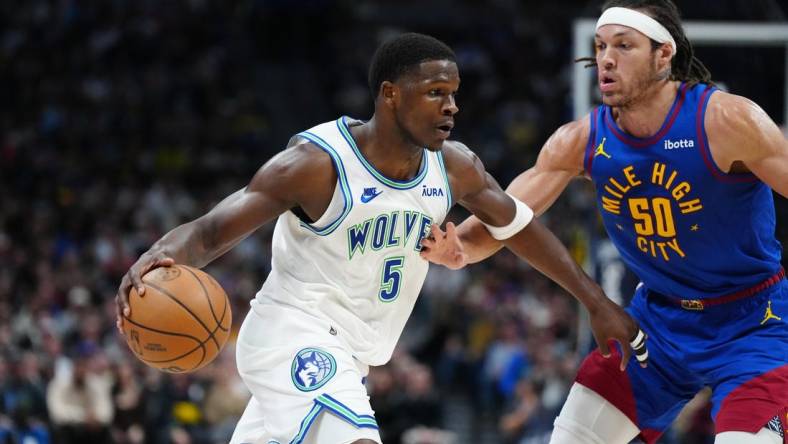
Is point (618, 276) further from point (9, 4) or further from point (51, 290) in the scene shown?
point (9, 4)

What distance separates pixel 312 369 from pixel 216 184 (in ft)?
41.4

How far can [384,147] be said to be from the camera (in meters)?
4.86

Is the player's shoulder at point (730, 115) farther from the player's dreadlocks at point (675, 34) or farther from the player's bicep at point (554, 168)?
the player's bicep at point (554, 168)

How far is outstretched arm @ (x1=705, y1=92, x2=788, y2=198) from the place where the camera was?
4.72 metres

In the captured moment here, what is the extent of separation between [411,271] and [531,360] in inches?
327

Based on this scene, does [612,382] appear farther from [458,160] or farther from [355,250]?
[355,250]

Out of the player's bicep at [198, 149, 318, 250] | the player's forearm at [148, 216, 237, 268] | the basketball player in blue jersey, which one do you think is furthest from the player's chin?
the player's forearm at [148, 216, 237, 268]

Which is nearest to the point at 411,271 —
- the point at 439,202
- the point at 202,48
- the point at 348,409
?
the point at 439,202

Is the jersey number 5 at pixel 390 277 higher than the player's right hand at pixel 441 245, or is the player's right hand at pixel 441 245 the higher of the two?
the player's right hand at pixel 441 245

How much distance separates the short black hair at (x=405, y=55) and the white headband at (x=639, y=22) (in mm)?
791

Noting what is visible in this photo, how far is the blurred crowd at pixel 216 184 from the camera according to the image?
1073 cm

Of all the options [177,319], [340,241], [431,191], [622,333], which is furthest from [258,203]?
[622,333]

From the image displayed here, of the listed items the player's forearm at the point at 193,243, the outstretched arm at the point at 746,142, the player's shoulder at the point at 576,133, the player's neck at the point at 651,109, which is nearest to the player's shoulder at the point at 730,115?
the outstretched arm at the point at 746,142

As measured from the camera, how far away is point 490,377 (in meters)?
13.4
